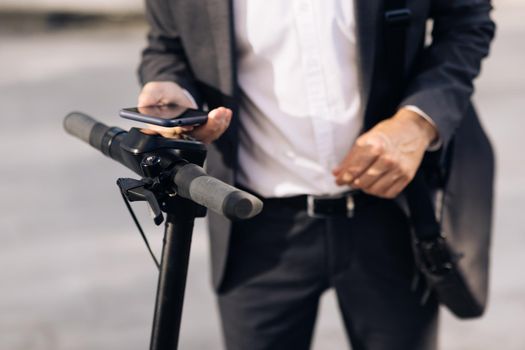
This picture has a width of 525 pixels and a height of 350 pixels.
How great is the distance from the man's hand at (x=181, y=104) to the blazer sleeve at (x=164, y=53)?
0.07 meters

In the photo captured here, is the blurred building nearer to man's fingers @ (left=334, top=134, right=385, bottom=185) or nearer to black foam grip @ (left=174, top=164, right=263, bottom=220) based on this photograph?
man's fingers @ (left=334, top=134, right=385, bottom=185)

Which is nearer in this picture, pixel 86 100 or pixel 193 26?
pixel 193 26

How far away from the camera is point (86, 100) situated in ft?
19.0

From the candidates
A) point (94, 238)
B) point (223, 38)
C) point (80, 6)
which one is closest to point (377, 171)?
point (223, 38)

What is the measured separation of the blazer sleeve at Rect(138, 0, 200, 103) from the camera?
1.89 metres

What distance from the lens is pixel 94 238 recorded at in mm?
4180

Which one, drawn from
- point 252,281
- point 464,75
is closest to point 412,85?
point 464,75

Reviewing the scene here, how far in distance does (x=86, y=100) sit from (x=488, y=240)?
4.10 meters

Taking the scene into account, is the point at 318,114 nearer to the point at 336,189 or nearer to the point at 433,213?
the point at 336,189

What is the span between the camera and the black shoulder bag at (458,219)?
6.34 feet

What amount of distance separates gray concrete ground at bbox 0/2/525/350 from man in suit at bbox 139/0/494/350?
4.54 ft

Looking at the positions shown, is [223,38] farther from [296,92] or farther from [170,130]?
[170,130]

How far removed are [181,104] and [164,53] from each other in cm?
25

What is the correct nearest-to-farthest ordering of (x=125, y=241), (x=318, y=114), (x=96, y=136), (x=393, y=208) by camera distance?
(x=96, y=136), (x=318, y=114), (x=393, y=208), (x=125, y=241)
